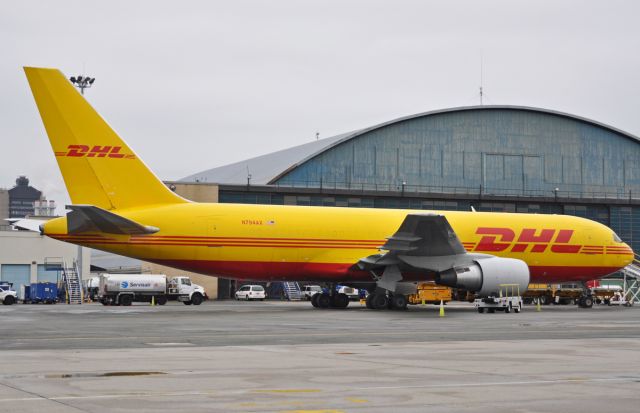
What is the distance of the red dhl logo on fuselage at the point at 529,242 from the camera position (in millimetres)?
41562

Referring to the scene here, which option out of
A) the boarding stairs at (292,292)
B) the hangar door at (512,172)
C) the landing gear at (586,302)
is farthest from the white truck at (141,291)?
the hangar door at (512,172)

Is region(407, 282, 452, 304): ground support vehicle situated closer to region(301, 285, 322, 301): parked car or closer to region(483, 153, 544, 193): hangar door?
region(301, 285, 322, 301): parked car

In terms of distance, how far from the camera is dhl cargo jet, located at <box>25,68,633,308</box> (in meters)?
34.5

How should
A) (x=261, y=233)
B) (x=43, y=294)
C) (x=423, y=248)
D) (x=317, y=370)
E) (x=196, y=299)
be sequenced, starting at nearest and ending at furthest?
(x=317, y=370) → (x=423, y=248) → (x=261, y=233) → (x=196, y=299) → (x=43, y=294)

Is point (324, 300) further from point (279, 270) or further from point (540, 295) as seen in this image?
point (540, 295)

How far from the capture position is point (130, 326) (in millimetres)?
25234

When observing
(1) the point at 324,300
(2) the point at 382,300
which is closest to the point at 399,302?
(2) the point at 382,300

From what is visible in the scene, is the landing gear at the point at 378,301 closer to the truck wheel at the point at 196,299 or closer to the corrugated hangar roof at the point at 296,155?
the truck wheel at the point at 196,299

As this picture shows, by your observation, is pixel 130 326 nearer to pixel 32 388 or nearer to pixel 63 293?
pixel 32 388

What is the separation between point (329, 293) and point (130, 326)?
1800 centimetres

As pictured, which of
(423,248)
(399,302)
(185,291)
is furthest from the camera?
(185,291)

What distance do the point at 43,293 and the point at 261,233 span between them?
2706 centimetres

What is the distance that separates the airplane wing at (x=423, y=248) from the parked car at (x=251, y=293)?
29.8 m

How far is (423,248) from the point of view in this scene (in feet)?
122
